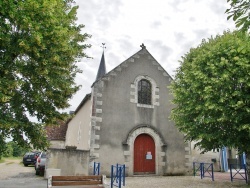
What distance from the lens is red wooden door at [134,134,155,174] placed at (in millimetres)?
13312

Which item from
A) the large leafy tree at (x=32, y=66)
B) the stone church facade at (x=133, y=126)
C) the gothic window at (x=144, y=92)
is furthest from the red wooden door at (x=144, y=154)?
the large leafy tree at (x=32, y=66)

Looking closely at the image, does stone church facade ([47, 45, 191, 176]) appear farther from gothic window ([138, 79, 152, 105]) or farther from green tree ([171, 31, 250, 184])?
green tree ([171, 31, 250, 184])

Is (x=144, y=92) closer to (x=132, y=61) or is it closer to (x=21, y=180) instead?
(x=132, y=61)

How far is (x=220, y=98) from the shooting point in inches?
363

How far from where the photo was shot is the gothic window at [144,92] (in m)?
14.5

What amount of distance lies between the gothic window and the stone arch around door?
1654mm

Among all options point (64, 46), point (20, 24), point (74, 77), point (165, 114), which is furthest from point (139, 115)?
point (20, 24)

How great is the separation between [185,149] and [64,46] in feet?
34.4

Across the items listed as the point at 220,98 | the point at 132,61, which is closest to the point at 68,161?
the point at 132,61

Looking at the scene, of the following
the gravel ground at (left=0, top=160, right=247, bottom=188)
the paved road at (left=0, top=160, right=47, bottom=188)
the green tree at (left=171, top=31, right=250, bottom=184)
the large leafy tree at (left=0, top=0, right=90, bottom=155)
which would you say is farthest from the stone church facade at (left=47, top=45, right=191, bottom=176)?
the large leafy tree at (left=0, top=0, right=90, bottom=155)

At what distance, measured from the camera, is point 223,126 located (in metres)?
9.87

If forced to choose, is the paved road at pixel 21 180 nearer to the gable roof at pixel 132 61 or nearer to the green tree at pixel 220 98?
the gable roof at pixel 132 61

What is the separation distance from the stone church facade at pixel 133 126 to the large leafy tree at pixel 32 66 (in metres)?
4.45

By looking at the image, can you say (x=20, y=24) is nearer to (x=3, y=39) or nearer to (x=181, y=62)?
(x=3, y=39)
